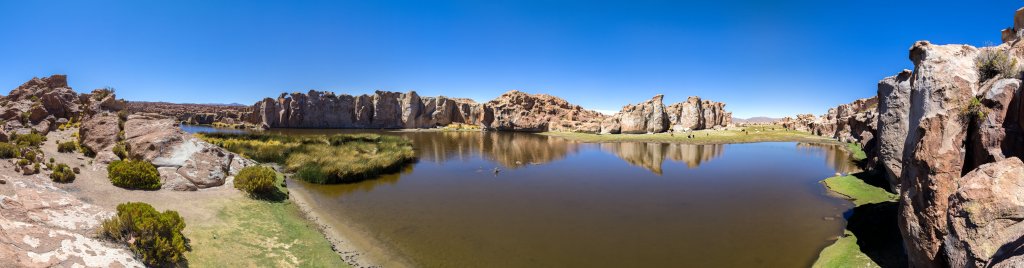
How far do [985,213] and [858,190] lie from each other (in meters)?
19.3

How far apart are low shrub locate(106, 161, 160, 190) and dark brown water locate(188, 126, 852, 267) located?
6.24 metres

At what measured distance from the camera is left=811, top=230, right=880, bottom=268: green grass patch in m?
11.8

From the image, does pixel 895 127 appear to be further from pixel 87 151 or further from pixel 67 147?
pixel 87 151

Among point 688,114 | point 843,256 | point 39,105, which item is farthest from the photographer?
point 688,114

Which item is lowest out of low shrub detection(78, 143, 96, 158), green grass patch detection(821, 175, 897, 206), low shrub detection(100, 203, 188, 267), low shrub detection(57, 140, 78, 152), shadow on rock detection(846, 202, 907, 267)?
shadow on rock detection(846, 202, 907, 267)

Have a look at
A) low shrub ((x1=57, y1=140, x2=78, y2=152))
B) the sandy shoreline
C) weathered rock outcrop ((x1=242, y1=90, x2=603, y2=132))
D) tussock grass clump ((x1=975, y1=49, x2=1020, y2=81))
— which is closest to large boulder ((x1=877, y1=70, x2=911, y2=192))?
tussock grass clump ((x1=975, y1=49, x2=1020, y2=81))

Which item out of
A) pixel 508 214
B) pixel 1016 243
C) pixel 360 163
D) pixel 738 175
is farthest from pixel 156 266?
pixel 738 175

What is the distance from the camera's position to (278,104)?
113812 millimetres

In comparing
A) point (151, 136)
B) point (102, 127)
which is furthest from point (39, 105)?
point (151, 136)

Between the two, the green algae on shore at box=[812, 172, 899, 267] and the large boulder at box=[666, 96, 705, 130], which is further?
the large boulder at box=[666, 96, 705, 130]

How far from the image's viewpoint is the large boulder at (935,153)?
342 inches

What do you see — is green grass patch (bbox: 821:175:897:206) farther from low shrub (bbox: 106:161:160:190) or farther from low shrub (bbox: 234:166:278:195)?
low shrub (bbox: 106:161:160:190)

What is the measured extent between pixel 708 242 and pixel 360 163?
76.1ft

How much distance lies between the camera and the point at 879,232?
14273 mm
